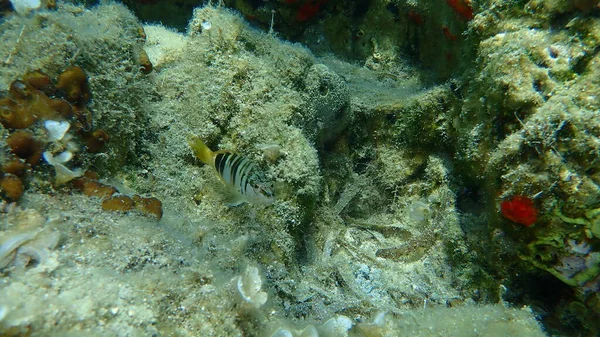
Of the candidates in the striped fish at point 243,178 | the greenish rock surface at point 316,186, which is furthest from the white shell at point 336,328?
the striped fish at point 243,178

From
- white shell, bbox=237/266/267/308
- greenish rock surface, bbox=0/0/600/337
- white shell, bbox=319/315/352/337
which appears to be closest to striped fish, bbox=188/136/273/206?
greenish rock surface, bbox=0/0/600/337

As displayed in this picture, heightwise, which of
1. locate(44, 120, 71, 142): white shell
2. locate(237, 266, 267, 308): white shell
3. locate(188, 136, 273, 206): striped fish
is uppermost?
locate(44, 120, 71, 142): white shell

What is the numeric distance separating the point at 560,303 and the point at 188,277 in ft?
9.36

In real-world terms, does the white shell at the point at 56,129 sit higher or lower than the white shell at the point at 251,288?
higher

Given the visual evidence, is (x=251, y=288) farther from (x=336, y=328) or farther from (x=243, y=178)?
(x=243, y=178)

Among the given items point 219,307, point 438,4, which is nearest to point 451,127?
point 438,4

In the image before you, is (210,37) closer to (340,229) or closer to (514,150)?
(340,229)

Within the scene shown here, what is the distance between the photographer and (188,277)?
1.80 metres

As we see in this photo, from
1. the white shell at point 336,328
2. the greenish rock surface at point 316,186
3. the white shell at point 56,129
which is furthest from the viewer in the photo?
the white shell at point 56,129

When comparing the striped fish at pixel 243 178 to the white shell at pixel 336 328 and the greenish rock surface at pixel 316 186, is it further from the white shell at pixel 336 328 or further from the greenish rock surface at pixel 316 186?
the white shell at pixel 336 328

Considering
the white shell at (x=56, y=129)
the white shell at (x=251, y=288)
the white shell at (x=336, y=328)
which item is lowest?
the white shell at (x=336, y=328)

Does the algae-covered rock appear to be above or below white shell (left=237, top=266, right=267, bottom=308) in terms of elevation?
above

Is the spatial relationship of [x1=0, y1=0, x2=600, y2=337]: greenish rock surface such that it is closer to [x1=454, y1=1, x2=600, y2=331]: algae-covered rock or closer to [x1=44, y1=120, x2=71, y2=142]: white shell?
[x1=454, y1=1, x2=600, y2=331]: algae-covered rock

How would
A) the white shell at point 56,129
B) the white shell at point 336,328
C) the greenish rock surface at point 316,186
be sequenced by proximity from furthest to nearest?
the white shell at point 56,129 < the white shell at point 336,328 < the greenish rock surface at point 316,186
